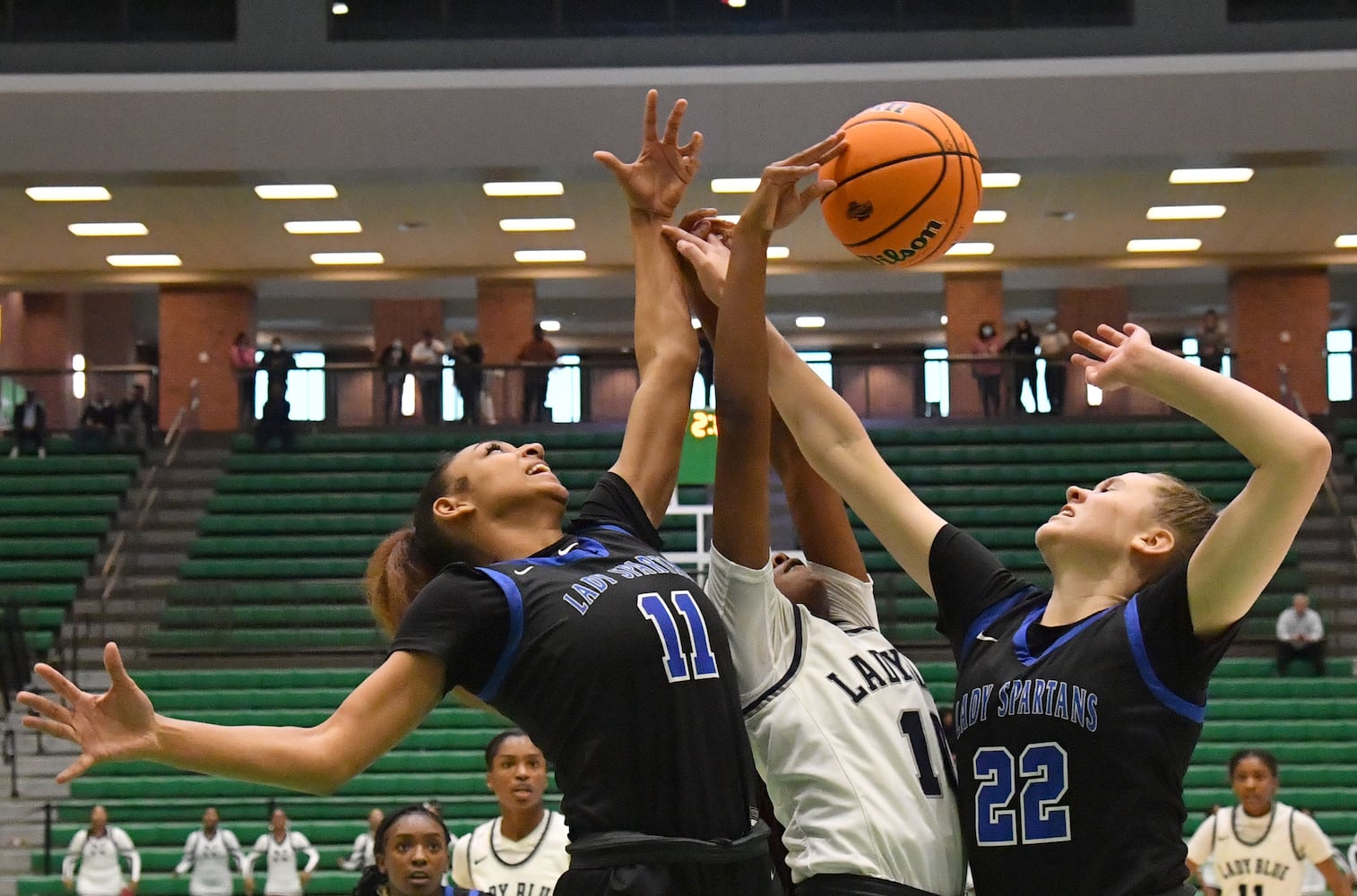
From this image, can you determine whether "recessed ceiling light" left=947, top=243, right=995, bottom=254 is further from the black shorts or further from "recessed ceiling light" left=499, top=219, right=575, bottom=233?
the black shorts

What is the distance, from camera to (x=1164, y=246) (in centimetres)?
2236

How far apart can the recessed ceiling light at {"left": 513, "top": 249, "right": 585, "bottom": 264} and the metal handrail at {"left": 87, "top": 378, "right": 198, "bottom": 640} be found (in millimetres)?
4933

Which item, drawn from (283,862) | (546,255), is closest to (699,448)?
(283,862)

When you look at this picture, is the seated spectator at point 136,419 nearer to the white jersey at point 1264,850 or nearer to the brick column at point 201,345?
the brick column at point 201,345

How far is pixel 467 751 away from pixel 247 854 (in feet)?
7.70

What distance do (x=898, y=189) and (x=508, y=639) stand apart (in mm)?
1348

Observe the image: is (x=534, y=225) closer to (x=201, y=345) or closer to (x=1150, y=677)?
(x=201, y=345)

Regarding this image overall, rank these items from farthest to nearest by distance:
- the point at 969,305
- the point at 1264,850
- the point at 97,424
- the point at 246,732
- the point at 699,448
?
the point at 969,305
the point at 97,424
the point at 699,448
the point at 1264,850
the point at 246,732

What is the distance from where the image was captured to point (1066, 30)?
695 inches

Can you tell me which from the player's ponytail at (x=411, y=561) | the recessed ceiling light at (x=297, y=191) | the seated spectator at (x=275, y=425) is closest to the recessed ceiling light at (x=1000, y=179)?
the recessed ceiling light at (x=297, y=191)

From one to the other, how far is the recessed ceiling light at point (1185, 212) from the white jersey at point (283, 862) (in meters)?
12.4

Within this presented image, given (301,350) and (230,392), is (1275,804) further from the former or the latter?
(301,350)

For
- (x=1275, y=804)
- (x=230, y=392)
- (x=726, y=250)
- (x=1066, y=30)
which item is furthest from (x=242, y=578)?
(x=726, y=250)

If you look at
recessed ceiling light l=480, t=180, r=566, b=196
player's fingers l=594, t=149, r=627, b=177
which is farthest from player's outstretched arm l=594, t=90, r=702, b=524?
recessed ceiling light l=480, t=180, r=566, b=196
